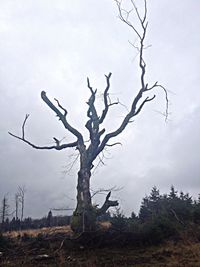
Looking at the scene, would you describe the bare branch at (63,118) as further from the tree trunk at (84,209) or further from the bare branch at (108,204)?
the bare branch at (108,204)

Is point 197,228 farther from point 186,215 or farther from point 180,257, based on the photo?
point 180,257

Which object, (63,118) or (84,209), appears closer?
(84,209)

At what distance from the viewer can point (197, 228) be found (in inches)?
584

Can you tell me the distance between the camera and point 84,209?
48.9ft

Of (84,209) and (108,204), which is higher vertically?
(108,204)

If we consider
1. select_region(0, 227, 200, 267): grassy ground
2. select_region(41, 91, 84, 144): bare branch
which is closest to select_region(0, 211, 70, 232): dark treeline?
select_region(41, 91, 84, 144): bare branch

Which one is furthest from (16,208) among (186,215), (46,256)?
(46,256)

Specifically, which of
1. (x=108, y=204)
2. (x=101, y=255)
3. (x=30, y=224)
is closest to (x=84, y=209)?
(x=108, y=204)

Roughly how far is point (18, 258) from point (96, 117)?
834 cm

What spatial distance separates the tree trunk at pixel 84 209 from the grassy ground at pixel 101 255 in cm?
139

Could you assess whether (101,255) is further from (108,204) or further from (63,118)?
(63,118)

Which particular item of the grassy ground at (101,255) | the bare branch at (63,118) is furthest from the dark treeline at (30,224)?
the grassy ground at (101,255)

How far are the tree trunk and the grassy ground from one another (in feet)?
4.56

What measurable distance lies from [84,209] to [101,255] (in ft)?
13.0
